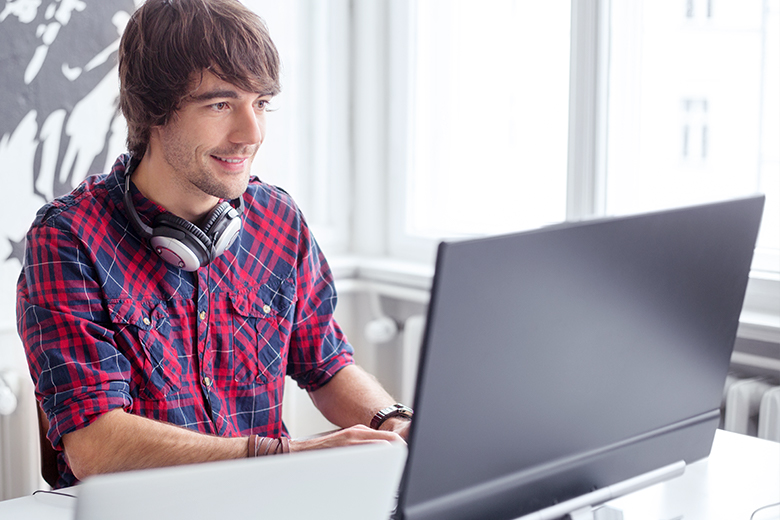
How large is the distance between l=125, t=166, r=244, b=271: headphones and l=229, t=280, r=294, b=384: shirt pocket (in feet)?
0.46

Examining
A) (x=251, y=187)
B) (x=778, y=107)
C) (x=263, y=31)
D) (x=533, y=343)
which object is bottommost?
(x=533, y=343)

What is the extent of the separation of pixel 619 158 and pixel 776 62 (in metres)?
0.41

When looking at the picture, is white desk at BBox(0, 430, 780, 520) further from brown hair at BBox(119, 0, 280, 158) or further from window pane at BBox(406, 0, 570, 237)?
window pane at BBox(406, 0, 570, 237)

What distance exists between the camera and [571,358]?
2.56 feet

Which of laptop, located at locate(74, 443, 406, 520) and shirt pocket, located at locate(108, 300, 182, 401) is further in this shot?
shirt pocket, located at locate(108, 300, 182, 401)

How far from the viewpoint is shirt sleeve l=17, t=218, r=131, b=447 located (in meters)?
1.23

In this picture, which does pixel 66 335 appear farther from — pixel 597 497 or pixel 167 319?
pixel 597 497

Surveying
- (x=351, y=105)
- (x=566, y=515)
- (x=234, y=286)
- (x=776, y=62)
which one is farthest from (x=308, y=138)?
(x=566, y=515)

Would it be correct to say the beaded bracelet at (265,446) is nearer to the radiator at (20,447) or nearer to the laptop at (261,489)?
the laptop at (261,489)

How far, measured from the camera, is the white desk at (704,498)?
3.56 feet

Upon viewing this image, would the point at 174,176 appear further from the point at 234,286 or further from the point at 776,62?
the point at 776,62

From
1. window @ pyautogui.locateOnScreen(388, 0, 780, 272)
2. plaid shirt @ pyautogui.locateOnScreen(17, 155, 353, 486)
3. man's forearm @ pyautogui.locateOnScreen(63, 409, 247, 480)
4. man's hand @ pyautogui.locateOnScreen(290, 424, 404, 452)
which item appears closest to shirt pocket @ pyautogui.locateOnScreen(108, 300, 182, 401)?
plaid shirt @ pyautogui.locateOnScreen(17, 155, 353, 486)

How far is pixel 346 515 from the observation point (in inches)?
24.9

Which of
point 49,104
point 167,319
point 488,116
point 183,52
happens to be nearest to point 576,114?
point 488,116
